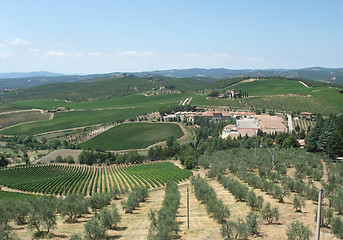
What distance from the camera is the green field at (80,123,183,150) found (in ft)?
304

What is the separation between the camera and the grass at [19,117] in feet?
466

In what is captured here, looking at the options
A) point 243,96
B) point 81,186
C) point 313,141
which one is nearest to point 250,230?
point 81,186

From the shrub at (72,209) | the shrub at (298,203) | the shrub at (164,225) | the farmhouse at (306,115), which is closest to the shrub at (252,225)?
the shrub at (164,225)

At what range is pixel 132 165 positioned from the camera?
7031 centimetres

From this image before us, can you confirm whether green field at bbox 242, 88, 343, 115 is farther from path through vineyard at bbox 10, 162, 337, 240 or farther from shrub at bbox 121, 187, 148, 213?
shrub at bbox 121, 187, 148, 213

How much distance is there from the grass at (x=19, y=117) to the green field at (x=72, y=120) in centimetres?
887

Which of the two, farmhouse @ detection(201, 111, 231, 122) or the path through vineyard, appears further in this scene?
farmhouse @ detection(201, 111, 231, 122)

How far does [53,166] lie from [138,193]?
40523 millimetres

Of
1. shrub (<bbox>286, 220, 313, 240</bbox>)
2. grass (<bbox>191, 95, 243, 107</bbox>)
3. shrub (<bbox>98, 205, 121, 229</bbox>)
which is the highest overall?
grass (<bbox>191, 95, 243, 107</bbox>)

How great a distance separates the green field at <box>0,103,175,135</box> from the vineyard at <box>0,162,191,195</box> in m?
62.4

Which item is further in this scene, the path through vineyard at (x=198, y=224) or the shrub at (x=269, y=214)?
the shrub at (x=269, y=214)

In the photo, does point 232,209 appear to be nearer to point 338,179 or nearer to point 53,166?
point 338,179

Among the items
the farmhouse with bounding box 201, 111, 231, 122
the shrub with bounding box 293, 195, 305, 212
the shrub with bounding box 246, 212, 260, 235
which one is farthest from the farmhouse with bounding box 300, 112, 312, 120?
the shrub with bounding box 246, 212, 260, 235

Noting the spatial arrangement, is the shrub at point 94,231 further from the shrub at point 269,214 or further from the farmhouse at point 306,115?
the farmhouse at point 306,115
